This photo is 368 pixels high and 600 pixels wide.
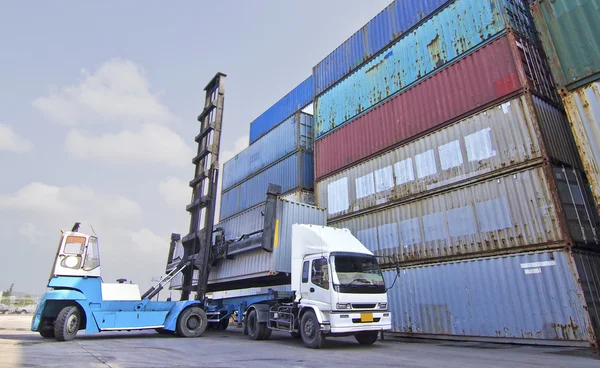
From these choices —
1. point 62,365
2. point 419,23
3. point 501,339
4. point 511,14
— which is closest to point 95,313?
point 62,365

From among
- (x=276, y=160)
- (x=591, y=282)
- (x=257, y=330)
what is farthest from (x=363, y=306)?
(x=276, y=160)

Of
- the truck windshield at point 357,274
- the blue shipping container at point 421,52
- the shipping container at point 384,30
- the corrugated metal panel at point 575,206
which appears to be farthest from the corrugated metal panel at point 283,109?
the corrugated metal panel at point 575,206

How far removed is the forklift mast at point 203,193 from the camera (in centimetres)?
1395

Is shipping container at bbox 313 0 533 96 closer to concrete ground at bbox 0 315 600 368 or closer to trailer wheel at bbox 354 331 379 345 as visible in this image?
concrete ground at bbox 0 315 600 368

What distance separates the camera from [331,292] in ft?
27.9

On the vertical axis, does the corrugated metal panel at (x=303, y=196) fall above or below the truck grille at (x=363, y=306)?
above

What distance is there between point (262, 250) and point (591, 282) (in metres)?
9.25

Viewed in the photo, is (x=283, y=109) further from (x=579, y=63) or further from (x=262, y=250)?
(x=579, y=63)

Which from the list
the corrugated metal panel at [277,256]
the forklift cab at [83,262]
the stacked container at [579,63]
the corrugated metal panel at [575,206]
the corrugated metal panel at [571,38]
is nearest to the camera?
the stacked container at [579,63]

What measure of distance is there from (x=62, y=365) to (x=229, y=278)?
755 cm

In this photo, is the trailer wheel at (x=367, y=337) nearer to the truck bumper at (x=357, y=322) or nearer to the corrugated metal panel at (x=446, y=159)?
the truck bumper at (x=357, y=322)

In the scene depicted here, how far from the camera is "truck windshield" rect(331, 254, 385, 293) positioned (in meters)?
8.63

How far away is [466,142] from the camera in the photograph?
11.2 m

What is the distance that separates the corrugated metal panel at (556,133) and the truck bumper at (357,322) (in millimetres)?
6593
